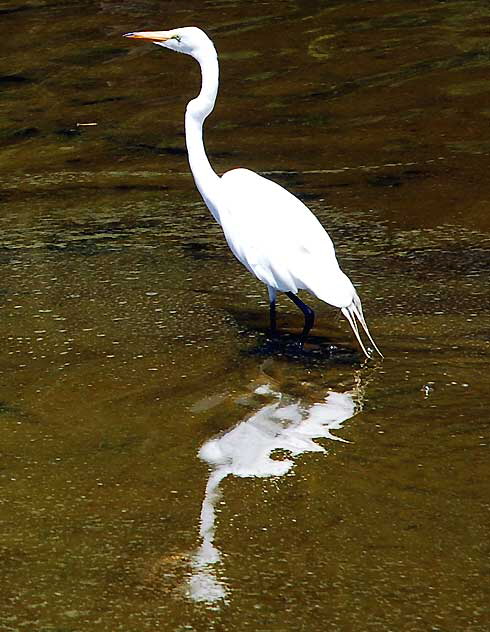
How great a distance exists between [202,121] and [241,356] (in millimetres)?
1015

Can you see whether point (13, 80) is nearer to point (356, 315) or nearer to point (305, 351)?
point (305, 351)

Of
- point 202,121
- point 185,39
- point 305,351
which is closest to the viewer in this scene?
point 305,351

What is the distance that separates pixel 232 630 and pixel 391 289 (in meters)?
2.26

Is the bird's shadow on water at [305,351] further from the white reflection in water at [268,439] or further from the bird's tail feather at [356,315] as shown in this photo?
the white reflection in water at [268,439]

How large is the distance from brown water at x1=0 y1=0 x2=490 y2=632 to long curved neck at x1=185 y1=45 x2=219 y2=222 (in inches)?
15.5

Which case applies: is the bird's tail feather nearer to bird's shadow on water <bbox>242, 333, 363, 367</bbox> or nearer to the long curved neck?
bird's shadow on water <bbox>242, 333, 363, 367</bbox>

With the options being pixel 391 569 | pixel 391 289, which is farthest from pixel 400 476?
pixel 391 289

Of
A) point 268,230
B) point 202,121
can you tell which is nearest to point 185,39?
point 202,121

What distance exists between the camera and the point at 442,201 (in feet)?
18.1

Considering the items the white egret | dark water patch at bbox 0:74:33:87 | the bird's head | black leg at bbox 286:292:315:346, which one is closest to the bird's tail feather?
the white egret

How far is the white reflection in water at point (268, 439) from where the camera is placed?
3293 millimetres

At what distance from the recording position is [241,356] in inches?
165

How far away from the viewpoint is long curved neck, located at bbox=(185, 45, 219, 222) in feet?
15.3

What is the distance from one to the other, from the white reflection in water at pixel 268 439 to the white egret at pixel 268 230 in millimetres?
361
